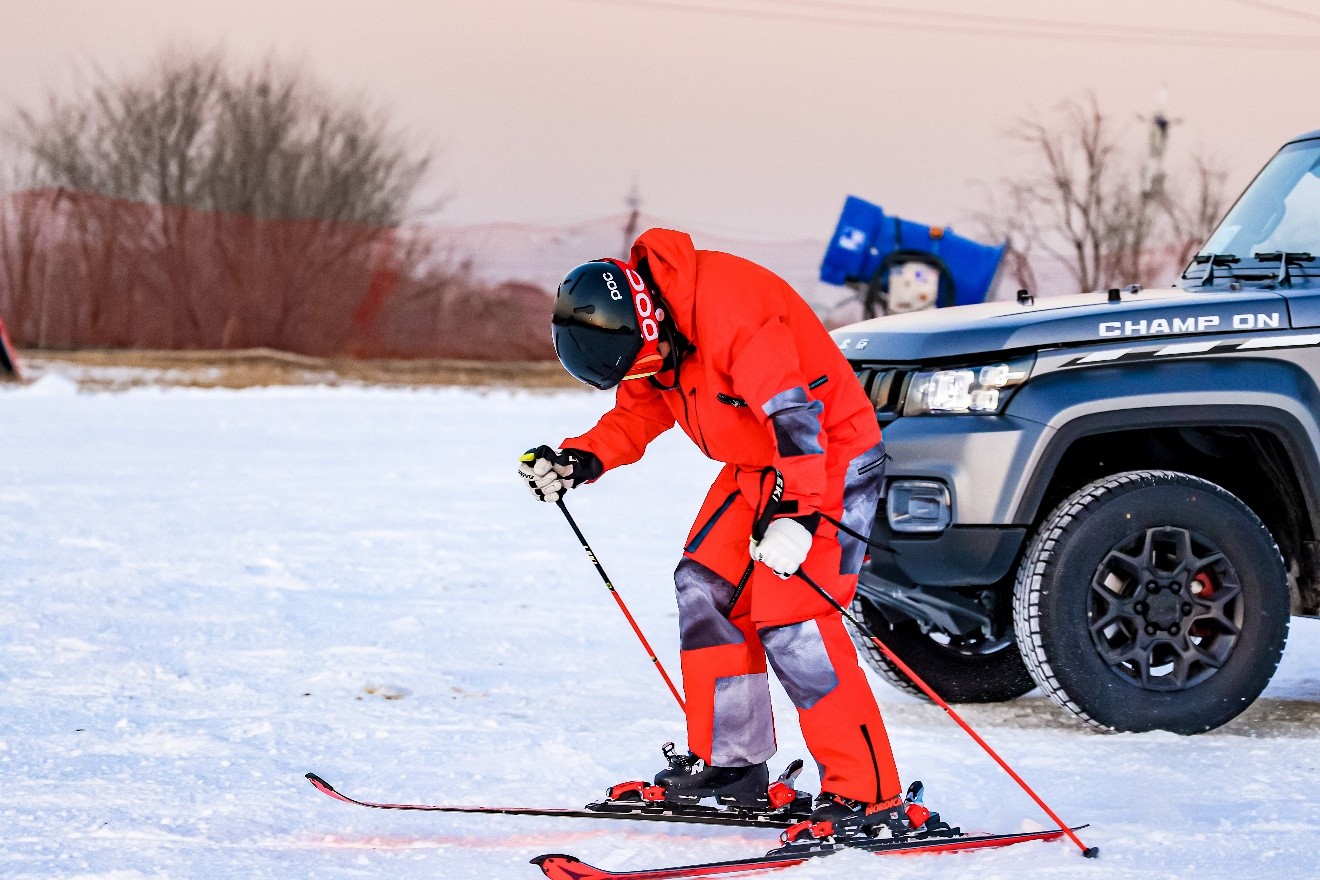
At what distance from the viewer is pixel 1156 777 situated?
425 centimetres

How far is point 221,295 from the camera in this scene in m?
36.2

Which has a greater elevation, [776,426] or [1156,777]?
[776,426]

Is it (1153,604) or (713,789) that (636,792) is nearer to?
(713,789)

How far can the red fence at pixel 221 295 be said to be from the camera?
34594 mm

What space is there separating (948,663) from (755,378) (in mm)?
2388

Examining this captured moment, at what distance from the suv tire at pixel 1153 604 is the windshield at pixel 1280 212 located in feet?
3.90

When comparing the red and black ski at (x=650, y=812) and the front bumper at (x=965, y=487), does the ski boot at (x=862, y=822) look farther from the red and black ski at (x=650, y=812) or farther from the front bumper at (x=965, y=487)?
the front bumper at (x=965, y=487)

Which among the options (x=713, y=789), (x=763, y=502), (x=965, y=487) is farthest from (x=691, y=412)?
(x=965, y=487)

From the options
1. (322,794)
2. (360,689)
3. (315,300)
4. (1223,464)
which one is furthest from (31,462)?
(315,300)

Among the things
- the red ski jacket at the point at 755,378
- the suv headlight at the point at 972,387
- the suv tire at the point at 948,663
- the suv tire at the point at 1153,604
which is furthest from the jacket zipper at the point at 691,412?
the suv tire at the point at 948,663

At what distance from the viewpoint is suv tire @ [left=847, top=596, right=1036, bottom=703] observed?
5445 millimetres

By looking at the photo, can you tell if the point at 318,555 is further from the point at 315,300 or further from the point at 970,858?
the point at 315,300

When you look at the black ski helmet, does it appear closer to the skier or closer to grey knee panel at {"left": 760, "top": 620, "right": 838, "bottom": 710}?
the skier

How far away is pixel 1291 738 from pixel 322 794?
3.08 m
